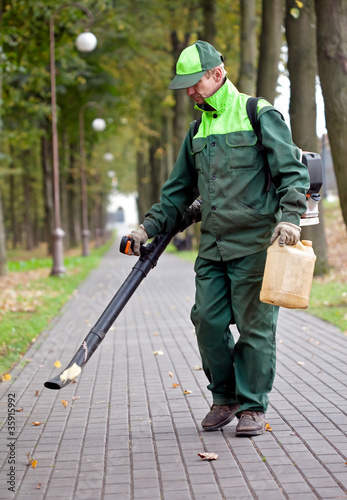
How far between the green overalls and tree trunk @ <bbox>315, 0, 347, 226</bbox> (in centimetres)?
547

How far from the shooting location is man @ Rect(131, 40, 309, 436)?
435 centimetres

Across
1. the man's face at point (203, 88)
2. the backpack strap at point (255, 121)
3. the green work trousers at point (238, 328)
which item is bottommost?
the green work trousers at point (238, 328)

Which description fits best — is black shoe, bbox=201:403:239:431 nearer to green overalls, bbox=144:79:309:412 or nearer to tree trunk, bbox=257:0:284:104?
green overalls, bbox=144:79:309:412

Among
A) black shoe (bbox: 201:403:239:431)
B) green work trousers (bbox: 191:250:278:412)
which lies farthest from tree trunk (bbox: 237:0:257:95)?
black shoe (bbox: 201:403:239:431)

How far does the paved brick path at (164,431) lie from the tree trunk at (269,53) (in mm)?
7768

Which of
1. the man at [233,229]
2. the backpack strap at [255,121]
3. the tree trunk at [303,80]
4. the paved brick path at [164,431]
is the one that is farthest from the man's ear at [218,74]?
the tree trunk at [303,80]

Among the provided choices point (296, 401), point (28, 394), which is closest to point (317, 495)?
point (296, 401)

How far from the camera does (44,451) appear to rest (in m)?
4.29

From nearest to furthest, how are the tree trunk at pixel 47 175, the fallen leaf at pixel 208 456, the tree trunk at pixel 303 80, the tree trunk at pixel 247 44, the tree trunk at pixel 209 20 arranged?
the fallen leaf at pixel 208 456 → the tree trunk at pixel 303 80 → the tree trunk at pixel 247 44 → the tree trunk at pixel 209 20 → the tree trunk at pixel 47 175

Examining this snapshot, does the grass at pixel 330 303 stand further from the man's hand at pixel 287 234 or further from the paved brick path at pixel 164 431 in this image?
the man's hand at pixel 287 234

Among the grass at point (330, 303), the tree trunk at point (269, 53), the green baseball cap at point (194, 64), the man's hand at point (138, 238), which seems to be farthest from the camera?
the tree trunk at point (269, 53)

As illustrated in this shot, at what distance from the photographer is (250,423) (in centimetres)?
441

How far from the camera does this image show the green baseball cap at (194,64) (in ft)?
14.1

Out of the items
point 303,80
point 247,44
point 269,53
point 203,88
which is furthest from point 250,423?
point 247,44
